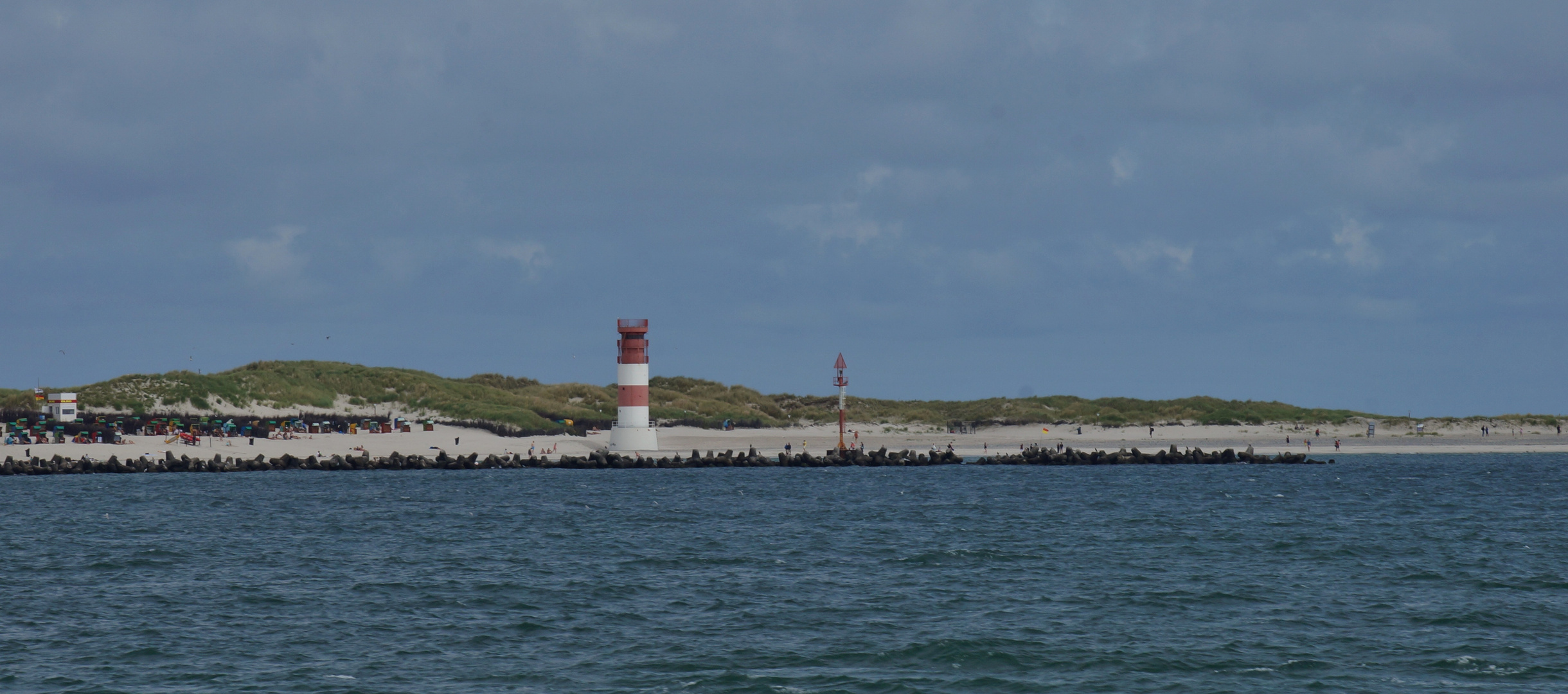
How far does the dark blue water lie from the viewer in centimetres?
1953

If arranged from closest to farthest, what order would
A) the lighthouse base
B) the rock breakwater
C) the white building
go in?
the rock breakwater < the lighthouse base < the white building

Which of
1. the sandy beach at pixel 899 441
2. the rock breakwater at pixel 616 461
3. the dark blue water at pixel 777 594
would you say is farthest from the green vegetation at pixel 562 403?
the dark blue water at pixel 777 594

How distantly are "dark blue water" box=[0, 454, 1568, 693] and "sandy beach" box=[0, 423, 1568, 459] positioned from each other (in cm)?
2207

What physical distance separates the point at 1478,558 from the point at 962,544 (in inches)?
506

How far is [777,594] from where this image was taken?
2664 centimetres

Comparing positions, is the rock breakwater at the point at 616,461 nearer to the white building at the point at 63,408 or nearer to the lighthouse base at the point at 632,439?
the lighthouse base at the point at 632,439

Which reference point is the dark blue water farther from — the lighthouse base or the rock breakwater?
the lighthouse base

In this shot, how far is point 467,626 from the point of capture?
23.0 m

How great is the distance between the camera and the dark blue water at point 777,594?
1953 centimetres

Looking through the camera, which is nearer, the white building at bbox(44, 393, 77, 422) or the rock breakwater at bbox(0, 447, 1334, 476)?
the rock breakwater at bbox(0, 447, 1334, 476)

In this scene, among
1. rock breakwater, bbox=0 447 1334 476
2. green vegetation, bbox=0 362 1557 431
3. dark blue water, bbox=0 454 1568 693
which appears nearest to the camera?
dark blue water, bbox=0 454 1568 693

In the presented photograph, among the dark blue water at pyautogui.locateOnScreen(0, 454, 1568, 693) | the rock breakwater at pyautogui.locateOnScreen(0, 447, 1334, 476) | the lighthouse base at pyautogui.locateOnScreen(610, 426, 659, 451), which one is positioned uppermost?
the lighthouse base at pyautogui.locateOnScreen(610, 426, 659, 451)

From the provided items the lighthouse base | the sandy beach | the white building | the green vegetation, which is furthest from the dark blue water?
the green vegetation

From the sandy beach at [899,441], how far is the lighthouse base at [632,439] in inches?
221
